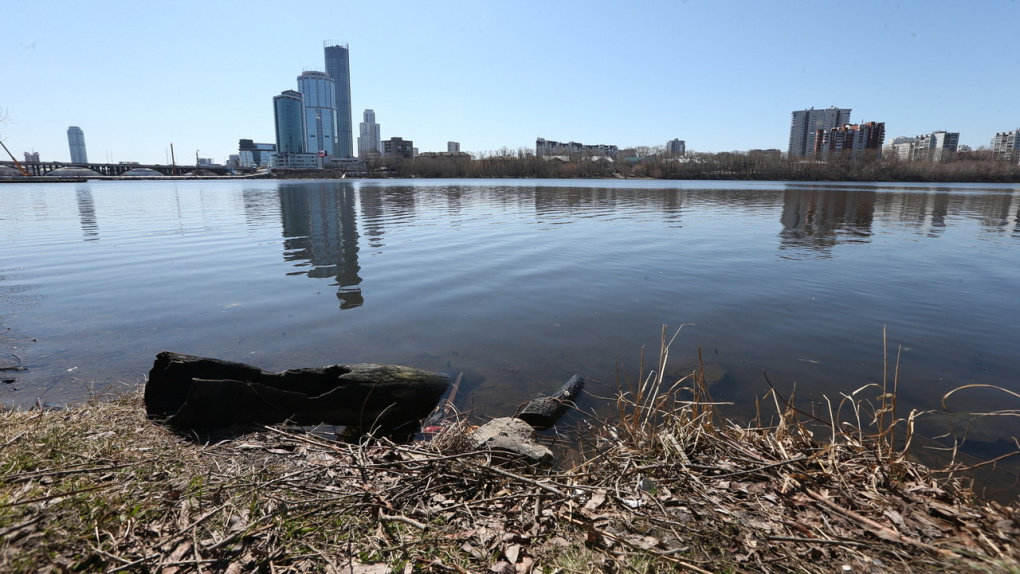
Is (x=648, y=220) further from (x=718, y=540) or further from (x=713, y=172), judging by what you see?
(x=713, y=172)

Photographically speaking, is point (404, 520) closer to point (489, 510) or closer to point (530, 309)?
point (489, 510)

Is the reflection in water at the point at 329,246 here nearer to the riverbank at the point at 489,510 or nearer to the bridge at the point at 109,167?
the riverbank at the point at 489,510

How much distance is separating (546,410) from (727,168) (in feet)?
538

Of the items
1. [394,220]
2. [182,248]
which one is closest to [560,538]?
[182,248]

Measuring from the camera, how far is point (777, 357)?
8.12 metres

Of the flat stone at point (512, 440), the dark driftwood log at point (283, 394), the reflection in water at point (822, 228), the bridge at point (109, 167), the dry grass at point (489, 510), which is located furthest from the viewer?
the bridge at point (109, 167)

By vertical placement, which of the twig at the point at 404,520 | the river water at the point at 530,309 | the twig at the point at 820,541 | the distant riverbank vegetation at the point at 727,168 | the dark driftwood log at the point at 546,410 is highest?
the distant riverbank vegetation at the point at 727,168

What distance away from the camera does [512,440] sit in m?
5.04

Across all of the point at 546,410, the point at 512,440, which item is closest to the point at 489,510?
the point at 512,440

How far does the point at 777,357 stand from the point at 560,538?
6299 millimetres

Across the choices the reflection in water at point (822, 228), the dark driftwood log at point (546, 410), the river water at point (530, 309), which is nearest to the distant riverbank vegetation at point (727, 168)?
the reflection in water at point (822, 228)

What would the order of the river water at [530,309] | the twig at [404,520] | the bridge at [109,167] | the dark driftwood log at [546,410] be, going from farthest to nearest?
the bridge at [109,167] → the river water at [530,309] → the dark driftwood log at [546,410] → the twig at [404,520]

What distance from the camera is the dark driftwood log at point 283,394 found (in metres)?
5.21

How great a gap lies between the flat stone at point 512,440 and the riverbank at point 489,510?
25 centimetres
